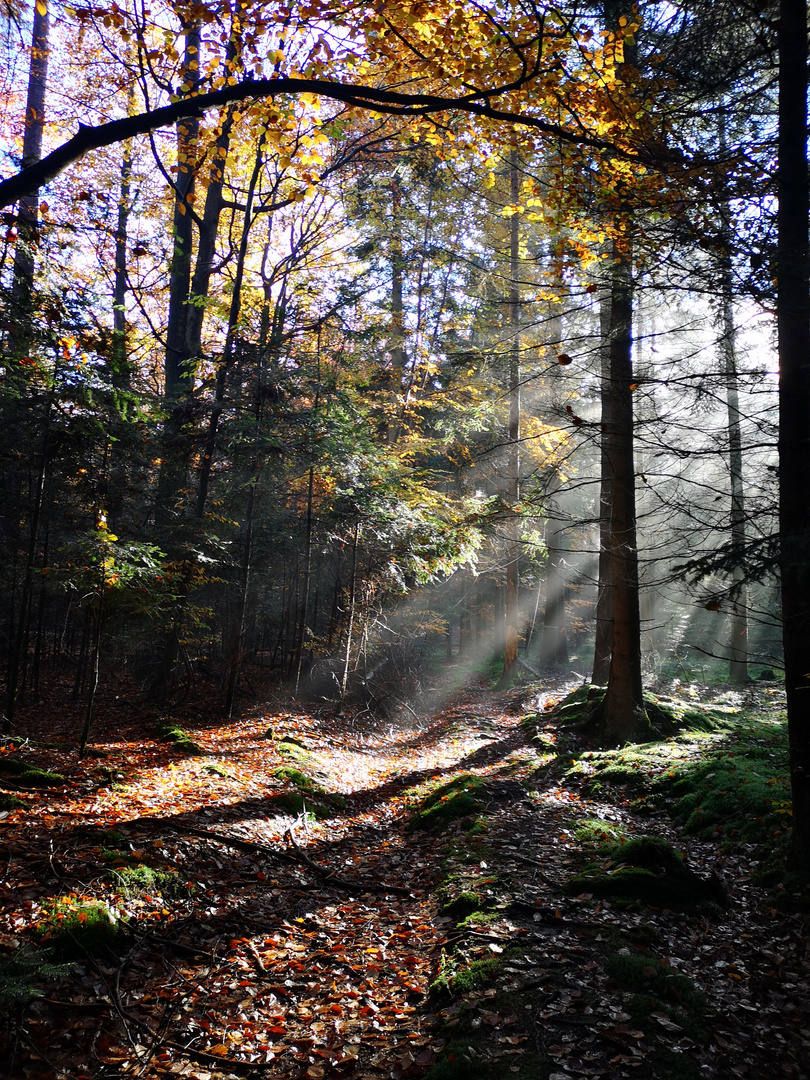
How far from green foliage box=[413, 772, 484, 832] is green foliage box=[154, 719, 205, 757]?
11.2 feet

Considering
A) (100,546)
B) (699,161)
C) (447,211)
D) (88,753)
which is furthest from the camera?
(447,211)

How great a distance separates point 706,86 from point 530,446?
14.0 m

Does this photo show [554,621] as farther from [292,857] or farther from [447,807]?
[292,857]

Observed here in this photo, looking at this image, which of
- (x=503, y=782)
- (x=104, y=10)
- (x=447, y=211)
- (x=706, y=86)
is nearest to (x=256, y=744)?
(x=503, y=782)

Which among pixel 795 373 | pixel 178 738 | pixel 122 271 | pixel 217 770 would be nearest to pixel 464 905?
pixel 217 770

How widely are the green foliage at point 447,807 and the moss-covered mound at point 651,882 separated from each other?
7.26ft

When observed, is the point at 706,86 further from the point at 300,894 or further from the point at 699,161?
the point at 300,894

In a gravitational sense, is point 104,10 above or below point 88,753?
above

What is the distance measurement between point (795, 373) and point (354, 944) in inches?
239

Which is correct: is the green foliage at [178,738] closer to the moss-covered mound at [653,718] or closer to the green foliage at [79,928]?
the green foliage at [79,928]

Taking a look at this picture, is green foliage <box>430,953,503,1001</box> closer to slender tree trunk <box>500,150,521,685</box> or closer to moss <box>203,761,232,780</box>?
moss <box>203,761,232,780</box>

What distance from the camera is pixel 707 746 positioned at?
28.7ft

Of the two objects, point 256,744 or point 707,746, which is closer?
point 707,746

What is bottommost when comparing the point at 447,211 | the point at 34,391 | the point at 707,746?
the point at 707,746
